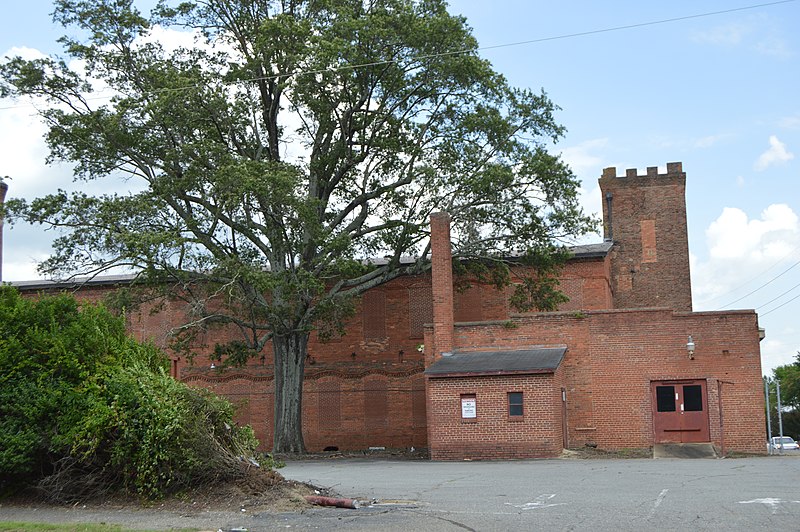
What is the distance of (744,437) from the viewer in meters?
27.5

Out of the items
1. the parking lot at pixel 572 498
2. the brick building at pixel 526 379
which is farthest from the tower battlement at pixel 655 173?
the parking lot at pixel 572 498

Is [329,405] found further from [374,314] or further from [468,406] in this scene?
[468,406]

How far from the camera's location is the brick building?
86.4ft

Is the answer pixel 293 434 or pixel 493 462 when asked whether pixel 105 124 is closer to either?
pixel 293 434

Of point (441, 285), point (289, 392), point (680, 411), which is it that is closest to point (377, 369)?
point (289, 392)

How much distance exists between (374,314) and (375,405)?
156 inches

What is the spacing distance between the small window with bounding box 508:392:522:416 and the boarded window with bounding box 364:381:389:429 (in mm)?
12232

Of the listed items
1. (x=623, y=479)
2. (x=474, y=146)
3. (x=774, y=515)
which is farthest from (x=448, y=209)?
(x=774, y=515)

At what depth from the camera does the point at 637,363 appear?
28484 mm

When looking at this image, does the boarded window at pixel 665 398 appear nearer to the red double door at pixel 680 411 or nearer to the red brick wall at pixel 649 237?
the red double door at pixel 680 411

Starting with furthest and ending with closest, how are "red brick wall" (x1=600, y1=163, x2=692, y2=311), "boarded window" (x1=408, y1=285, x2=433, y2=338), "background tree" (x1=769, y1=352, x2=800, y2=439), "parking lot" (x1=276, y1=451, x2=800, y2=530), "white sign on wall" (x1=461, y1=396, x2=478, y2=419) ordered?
"background tree" (x1=769, y1=352, x2=800, y2=439)
"red brick wall" (x1=600, y1=163, x2=692, y2=311)
"boarded window" (x1=408, y1=285, x2=433, y2=338)
"white sign on wall" (x1=461, y1=396, x2=478, y2=419)
"parking lot" (x1=276, y1=451, x2=800, y2=530)

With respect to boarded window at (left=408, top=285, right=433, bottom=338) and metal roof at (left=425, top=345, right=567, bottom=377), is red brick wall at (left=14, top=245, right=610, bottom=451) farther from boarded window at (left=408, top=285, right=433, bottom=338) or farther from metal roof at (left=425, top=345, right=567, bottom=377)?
metal roof at (left=425, top=345, right=567, bottom=377)

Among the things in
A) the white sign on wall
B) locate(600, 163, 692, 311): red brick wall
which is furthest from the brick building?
locate(600, 163, 692, 311): red brick wall

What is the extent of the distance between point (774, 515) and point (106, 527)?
8853mm
